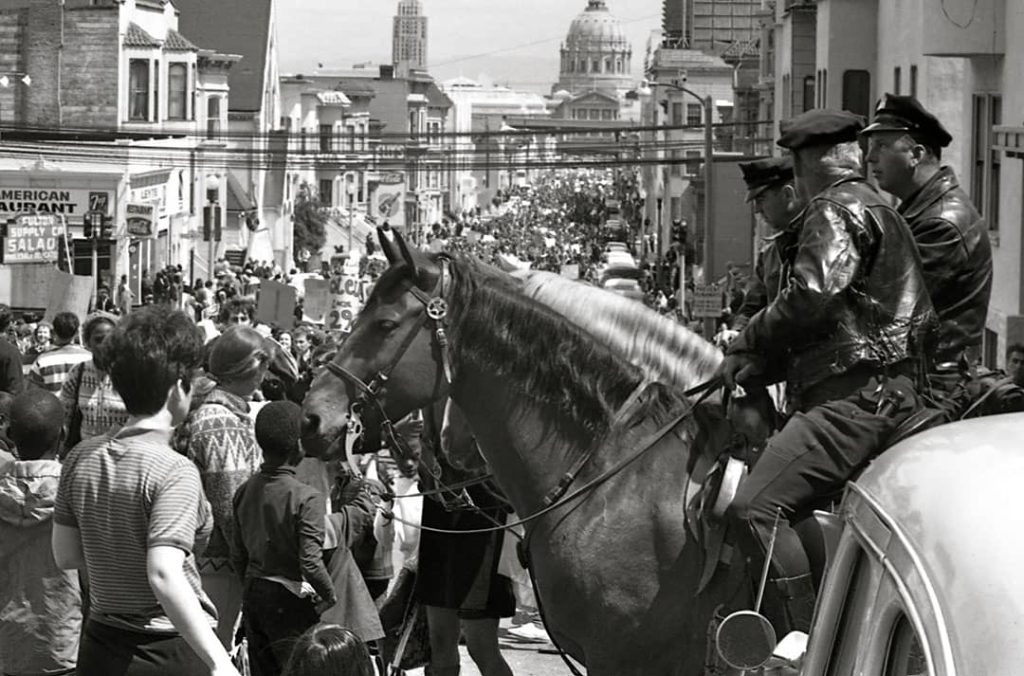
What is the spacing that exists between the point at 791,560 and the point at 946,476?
3051 mm

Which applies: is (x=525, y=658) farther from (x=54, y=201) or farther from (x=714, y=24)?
(x=714, y=24)

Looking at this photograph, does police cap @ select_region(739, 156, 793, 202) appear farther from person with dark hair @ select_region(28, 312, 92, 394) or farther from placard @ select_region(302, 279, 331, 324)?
placard @ select_region(302, 279, 331, 324)

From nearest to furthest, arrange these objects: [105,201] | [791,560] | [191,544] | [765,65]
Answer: [191,544]
[791,560]
[105,201]
[765,65]

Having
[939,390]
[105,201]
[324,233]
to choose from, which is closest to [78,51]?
[105,201]

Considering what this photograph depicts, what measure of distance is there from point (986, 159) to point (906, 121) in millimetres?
19370

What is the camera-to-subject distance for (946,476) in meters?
3.49

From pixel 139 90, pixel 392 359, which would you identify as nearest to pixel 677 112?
pixel 139 90

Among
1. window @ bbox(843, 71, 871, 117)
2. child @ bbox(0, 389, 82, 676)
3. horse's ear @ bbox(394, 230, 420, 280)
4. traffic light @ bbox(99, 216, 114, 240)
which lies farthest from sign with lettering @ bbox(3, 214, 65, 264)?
horse's ear @ bbox(394, 230, 420, 280)

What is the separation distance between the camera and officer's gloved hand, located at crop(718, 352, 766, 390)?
6691mm

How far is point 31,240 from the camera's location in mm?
34062

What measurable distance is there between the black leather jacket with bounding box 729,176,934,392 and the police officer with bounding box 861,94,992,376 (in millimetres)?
512

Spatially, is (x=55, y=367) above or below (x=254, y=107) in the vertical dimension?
below

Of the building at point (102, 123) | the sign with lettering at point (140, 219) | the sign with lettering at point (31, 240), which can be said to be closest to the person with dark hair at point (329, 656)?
the sign with lettering at point (31, 240)

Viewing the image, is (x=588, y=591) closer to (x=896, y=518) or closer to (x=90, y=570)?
(x=90, y=570)
